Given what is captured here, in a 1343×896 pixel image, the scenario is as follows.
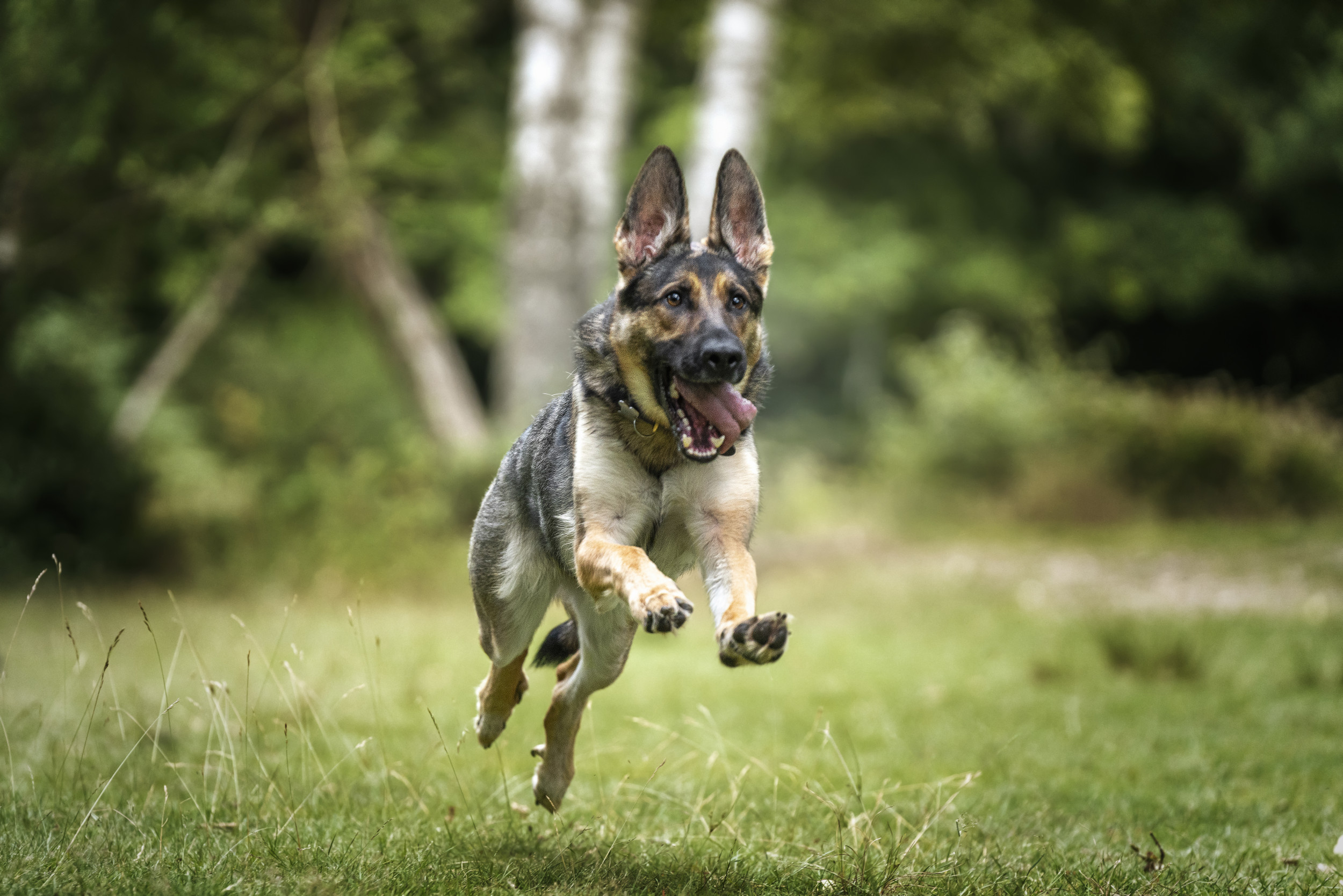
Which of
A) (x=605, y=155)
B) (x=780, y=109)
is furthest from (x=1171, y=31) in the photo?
(x=605, y=155)

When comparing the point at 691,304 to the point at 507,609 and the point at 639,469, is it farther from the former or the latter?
the point at 507,609

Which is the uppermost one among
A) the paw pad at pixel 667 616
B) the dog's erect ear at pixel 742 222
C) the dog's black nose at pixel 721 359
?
the dog's erect ear at pixel 742 222

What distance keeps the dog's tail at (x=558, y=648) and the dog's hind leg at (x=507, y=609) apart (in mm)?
225

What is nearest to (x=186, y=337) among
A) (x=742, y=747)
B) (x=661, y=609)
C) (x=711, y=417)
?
(x=742, y=747)

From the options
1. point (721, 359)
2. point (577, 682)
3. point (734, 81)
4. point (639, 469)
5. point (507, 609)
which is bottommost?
point (577, 682)

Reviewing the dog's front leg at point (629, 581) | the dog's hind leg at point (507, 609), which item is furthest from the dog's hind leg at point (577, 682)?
the dog's front leg at point (629, 581)

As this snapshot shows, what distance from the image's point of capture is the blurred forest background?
11.8 meters

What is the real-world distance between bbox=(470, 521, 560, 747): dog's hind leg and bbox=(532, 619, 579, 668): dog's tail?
23 cm

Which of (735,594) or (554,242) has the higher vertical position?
(554,242)

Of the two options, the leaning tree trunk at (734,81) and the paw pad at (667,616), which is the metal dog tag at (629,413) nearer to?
the paw pad at (667,616)

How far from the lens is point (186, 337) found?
15594 millimetres

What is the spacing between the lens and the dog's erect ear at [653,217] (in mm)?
4090

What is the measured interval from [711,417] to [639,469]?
342 mm

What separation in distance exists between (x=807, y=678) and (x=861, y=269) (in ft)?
55.0
